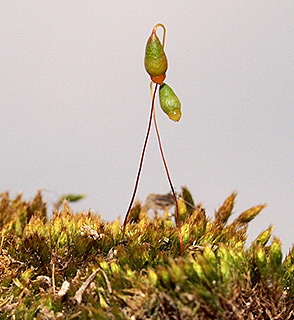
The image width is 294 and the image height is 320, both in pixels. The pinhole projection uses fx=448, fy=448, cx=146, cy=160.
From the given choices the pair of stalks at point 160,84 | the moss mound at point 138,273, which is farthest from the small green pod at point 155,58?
the moss mound at point 138,273

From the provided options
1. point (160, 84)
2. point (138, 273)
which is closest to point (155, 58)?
point (160, 84)

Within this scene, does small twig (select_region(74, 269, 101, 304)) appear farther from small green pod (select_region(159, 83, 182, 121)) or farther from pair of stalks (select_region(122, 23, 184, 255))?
small green pod (select_region(159, 83, 182, 121))

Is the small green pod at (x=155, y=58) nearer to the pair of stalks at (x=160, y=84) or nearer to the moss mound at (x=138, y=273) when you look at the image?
the pair of stalks at (x=160, y=84)

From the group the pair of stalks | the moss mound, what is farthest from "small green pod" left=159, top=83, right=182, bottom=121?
the moss mound

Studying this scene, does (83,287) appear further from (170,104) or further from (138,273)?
(170,104)

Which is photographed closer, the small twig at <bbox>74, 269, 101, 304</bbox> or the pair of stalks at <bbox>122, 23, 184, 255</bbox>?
the small twig at <bbox>74, 269, 101, 304</bbox>

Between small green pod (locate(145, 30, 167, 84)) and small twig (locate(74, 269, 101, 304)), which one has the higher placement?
small green pod (locate(145, 30, 167, 84))
